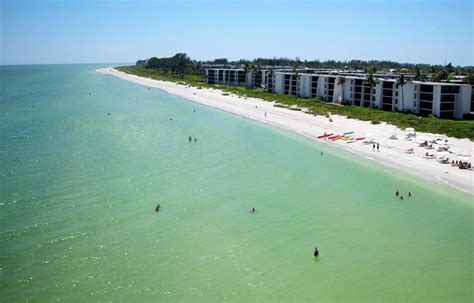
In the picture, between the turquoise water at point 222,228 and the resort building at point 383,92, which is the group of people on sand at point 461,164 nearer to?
the turquoise water at point 222,228

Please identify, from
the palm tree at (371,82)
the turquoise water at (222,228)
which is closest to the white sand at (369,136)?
the turquoise water at (222,228)

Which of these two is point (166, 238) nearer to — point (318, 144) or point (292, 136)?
point (318, 144)

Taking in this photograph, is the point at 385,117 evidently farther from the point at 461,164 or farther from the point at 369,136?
the point at 461,164

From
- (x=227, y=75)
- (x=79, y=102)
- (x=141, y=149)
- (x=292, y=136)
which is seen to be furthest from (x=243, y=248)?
(x=227, y=75)

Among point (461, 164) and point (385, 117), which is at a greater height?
point (385, 117)

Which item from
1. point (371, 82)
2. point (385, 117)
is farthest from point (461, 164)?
point (371, 82)

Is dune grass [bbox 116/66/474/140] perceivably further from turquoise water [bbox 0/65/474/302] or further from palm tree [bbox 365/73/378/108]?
turquoise water [bbox 0/65/474/302]
